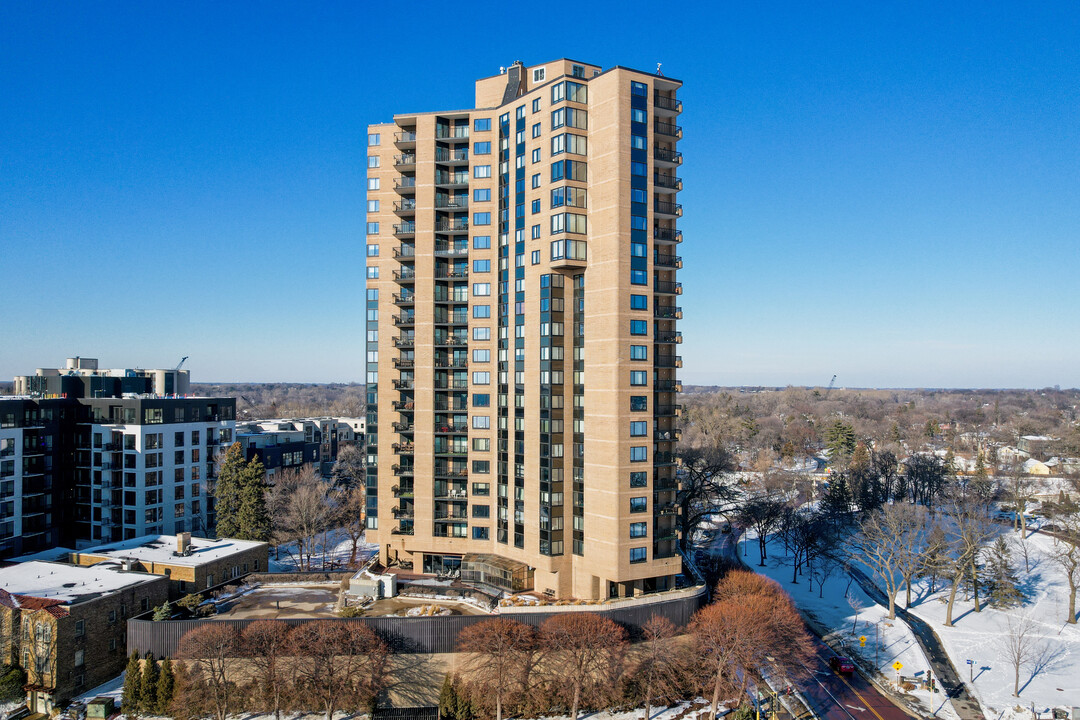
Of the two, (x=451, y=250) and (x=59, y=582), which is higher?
(x=451, y=250)

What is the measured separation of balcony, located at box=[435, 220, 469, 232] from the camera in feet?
209

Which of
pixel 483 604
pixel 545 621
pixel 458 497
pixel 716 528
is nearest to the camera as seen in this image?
pixel 545 621

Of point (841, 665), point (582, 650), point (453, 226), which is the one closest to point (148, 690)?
point (582, 650)

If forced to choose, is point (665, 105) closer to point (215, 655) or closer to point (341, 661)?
point (341, 661)

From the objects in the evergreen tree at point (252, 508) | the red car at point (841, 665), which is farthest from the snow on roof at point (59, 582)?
the red car at point (841, 665)

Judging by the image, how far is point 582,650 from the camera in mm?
45969

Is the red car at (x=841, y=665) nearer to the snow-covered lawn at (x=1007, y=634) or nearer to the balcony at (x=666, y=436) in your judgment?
the snow-covered lawn at (x=1007, y=634)

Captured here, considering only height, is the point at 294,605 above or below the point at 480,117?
below

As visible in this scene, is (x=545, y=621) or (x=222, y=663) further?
(x=545, y=621)

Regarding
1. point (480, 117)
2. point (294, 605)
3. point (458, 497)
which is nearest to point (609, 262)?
point (480, 117)

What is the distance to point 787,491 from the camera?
4675 inches

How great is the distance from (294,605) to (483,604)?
16.2 m

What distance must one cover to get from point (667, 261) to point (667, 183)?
6.86 meters

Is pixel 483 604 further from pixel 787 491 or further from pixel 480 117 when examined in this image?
pixel 787 491
